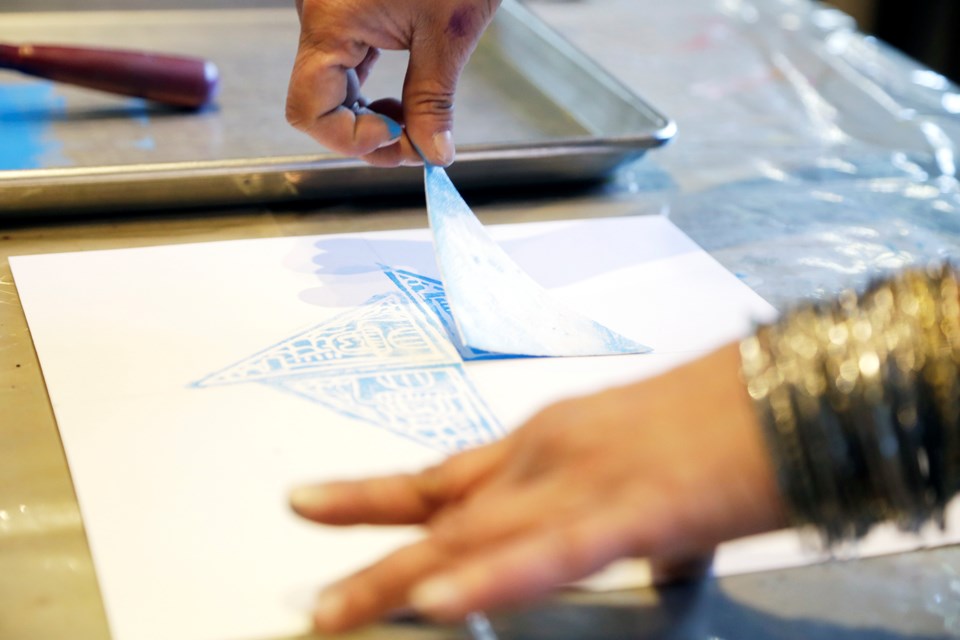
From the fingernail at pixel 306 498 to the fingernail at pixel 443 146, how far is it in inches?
14.4

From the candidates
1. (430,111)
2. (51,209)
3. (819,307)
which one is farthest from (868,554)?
(51,209)

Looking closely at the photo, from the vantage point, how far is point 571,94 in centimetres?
107

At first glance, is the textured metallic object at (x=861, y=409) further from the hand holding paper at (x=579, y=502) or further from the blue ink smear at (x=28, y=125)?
the blue ink smear at (x=28, y=125)

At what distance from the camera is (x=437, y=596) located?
37 centimetres

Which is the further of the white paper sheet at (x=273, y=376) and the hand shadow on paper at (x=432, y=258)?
the hand shadow on paper at (x=432, y=258)

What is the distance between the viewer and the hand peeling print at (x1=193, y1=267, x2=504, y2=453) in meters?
0.60

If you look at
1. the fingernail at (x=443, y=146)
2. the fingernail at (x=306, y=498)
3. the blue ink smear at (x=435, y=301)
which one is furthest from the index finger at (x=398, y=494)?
the fingernail at (x=443, y=146)

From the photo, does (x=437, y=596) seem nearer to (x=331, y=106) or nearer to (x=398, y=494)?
(x=398, y=494)

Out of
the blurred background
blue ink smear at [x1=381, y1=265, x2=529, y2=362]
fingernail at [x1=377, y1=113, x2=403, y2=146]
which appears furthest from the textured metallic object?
the blurred background

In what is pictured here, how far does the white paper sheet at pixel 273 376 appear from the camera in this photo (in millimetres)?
487

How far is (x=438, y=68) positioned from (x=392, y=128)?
55 mm

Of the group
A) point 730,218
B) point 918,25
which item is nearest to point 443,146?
point 730,218

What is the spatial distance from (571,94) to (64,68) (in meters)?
0.48

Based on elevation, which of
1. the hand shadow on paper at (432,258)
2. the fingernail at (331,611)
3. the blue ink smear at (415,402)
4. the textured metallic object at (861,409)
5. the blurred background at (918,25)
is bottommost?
the blurred background at (918,25)
